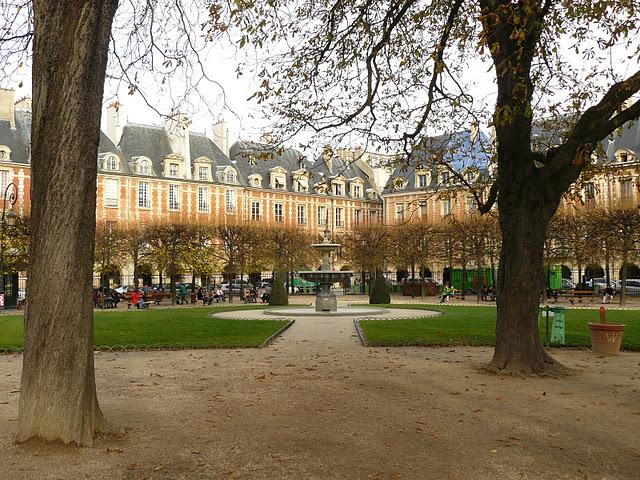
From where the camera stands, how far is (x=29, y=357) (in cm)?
514

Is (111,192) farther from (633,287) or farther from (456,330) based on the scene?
(456,330)

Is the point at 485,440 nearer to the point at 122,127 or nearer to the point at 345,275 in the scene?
the point at 345,275

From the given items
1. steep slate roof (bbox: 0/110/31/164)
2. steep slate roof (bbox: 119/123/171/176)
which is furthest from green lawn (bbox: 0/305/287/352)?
steep slate roof (bbox: 119/123/171/176)

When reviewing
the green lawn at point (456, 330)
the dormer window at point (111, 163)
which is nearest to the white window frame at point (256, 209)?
the dormer window at point (111, 163)

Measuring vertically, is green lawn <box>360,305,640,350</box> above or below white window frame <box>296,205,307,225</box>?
below

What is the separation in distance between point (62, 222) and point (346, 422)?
10.5ft

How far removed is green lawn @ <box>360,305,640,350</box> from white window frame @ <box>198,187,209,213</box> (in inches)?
1304

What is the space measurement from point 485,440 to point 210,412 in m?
2.82

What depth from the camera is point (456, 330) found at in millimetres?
14680

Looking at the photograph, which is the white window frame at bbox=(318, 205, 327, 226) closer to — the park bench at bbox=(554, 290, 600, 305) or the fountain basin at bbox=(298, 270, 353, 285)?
the park bench at bbox=(554, 290, 600, 305)

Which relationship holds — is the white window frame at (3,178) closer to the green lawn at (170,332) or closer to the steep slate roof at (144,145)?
the steep slate roof at (144,145)

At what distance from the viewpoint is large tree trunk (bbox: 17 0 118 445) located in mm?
5102

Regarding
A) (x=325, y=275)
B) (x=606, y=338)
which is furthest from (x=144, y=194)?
(x=606, y=338)

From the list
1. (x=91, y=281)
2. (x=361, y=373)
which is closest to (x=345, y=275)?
(x=361, y=373)
